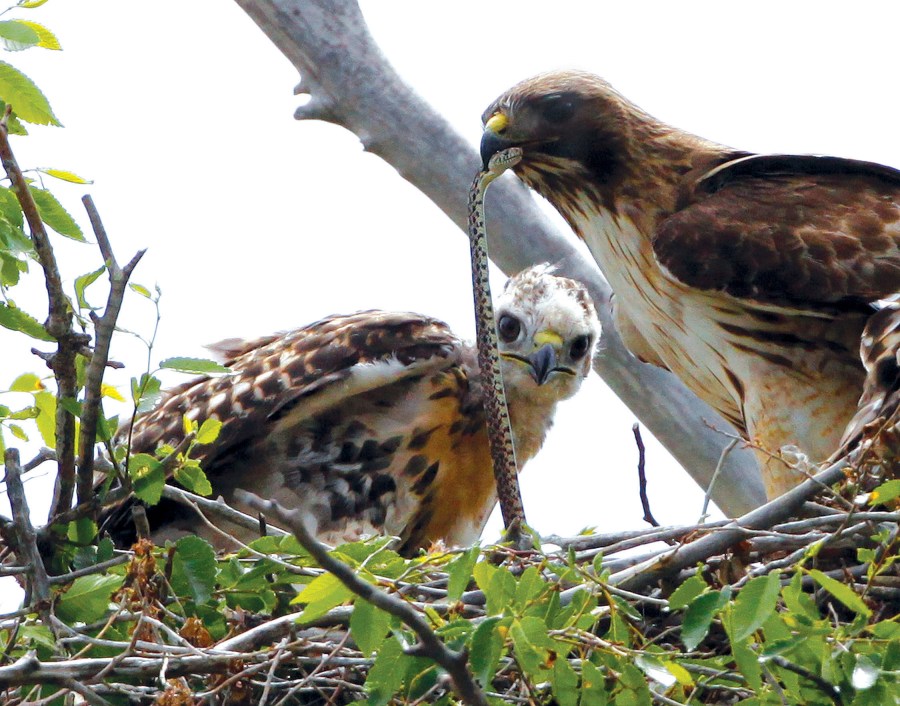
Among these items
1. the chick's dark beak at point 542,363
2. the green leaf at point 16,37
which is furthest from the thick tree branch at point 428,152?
the green leaf at point 16,37

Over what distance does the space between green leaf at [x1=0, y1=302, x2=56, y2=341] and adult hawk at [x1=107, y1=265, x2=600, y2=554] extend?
1427 mm

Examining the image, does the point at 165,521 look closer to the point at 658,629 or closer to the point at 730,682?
the point at 658,629

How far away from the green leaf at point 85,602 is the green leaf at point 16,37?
1.03 metres

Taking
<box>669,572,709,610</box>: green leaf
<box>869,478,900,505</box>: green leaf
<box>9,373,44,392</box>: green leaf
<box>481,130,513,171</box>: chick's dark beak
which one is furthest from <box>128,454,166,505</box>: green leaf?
<box>481,130,513,171</box>: chick's dark beak

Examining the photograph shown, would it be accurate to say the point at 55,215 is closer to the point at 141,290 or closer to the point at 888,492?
the point at 141,290

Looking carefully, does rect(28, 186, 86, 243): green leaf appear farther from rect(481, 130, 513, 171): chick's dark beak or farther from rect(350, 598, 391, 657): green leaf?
rect(481, 130, 513, 171): chick's dark beak

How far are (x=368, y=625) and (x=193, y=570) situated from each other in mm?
763

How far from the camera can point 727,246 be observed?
3662 millimetres

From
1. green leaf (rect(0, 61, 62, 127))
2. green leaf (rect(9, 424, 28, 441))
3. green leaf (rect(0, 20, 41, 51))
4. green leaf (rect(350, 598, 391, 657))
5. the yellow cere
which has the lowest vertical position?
green leaf (rect(350, 598, 391, 657))

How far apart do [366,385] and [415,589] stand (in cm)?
159

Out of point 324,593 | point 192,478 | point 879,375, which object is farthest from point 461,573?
point 879,375

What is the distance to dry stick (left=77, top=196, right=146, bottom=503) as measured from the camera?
93.2 inches

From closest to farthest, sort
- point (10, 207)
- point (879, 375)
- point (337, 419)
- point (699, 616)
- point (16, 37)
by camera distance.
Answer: point (699, 616)
point (16, 37)
point (10, 207)
point (879, 375)
point (337, 419)

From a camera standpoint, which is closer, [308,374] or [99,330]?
[99,330]
